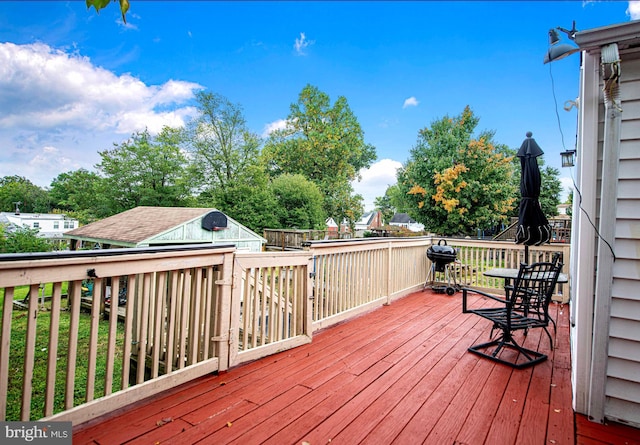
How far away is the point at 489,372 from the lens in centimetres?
265

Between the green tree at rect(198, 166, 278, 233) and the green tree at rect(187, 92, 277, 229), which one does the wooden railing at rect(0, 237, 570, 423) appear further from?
the green tree at rect(187, 92, 277, 229)

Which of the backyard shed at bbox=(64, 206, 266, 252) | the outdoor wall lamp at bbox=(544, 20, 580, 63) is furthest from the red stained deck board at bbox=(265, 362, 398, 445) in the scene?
the backyard shed at bbox=(64, 206, 266, 252)

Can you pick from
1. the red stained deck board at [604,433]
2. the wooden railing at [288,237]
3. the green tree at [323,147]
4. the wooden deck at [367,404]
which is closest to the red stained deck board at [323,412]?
the wooden deck at [367,404]

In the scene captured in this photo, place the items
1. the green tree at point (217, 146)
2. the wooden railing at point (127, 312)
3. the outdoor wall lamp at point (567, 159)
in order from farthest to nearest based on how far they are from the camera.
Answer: the green tree at point (217, 146)
the outdoor wall lamp at point (567, 159)
the wooden railing at point (127, 312)

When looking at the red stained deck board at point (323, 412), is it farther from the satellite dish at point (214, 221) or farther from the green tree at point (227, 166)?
the green tree at point (227, 166)

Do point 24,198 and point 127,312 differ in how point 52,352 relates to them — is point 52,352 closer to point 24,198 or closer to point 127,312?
point 127,312

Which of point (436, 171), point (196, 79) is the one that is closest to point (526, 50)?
point (436, 171)

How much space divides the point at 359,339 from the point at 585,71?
291 centimetres

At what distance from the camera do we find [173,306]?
2252mm

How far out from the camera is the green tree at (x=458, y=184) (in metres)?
14.5

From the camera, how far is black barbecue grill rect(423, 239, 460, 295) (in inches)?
223

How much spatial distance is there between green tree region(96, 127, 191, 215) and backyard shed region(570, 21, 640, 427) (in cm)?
1786

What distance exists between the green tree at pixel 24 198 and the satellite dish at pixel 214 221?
21973mm

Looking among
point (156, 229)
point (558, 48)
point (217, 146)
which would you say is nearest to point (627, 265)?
point (558, 48)
